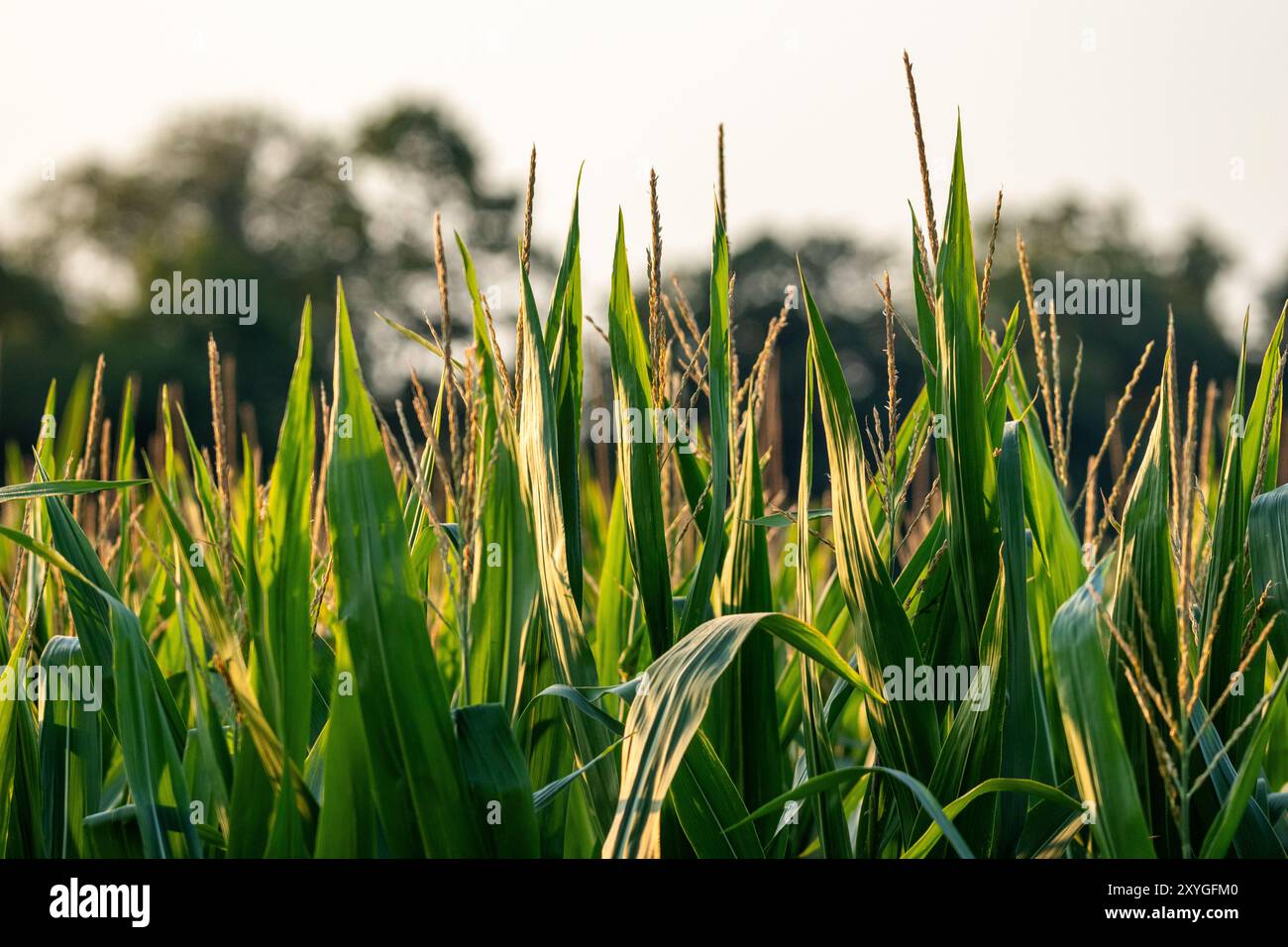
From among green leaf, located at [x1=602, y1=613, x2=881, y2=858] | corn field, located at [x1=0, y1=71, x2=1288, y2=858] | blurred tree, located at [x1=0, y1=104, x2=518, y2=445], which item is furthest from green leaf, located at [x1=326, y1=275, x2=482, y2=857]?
blurred tree, located at [x1=0, y1=104, x2=518, y2=445]

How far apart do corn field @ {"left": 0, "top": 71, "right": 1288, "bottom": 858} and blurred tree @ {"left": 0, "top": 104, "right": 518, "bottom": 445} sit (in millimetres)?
29553

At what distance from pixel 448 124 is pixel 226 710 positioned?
3915 centimetres

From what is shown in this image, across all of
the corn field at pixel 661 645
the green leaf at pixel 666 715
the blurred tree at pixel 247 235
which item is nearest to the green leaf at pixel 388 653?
the corn field at pixel 661 645

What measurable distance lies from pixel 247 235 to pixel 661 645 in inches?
1541

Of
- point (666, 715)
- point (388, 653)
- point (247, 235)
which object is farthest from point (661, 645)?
point (247, 235)

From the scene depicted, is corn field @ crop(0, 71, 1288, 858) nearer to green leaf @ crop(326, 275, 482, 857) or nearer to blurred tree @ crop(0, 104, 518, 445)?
green leaf @ crop(326, 275, 482, 857)

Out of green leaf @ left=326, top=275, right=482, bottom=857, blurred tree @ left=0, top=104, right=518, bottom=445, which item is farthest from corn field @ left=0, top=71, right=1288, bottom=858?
blurred tree @ left=0, top=104, right=518, bottom=445

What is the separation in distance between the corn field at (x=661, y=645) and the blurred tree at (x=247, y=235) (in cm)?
2955

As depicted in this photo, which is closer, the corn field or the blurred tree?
the corn field

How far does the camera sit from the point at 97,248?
36375mm

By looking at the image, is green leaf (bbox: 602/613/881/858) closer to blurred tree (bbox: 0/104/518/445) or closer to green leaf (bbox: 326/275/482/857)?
green leaf (bbox: 326/275/482/857)

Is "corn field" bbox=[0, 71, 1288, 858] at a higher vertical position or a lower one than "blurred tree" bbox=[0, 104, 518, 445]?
lower

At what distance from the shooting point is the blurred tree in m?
30.5

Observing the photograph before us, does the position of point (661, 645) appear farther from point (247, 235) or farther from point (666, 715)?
point (247, 235)
